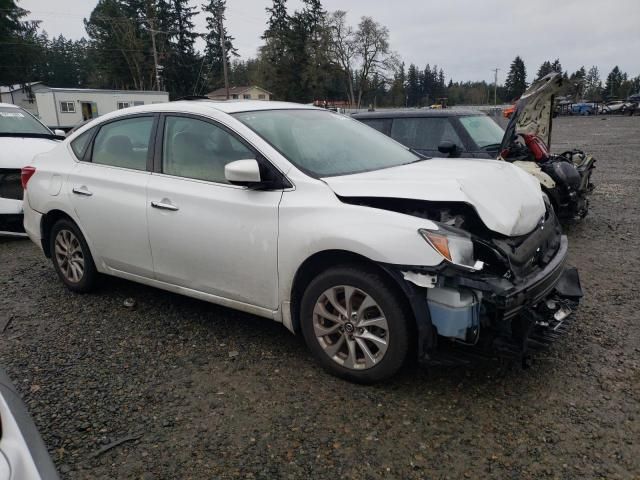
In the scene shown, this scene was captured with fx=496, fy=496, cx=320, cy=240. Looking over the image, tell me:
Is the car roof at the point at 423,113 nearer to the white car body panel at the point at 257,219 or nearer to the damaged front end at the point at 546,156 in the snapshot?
the damaged front end at the point at 546,156

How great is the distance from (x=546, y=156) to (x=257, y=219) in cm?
555

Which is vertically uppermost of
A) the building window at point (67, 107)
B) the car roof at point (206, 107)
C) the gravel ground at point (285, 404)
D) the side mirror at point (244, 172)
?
the building window at point (67, 107)

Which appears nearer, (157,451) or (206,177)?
(157,451)

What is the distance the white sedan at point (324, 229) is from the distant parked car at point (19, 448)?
170 cm

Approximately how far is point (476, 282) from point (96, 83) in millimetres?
78982

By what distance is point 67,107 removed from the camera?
3797 centimetres

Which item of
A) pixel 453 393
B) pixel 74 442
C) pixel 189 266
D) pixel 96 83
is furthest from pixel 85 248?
pixel 96 83

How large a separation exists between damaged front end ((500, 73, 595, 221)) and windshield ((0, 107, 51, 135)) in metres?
7.08

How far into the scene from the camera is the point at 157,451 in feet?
8.30

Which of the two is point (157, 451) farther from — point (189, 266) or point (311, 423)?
point (189, 266)

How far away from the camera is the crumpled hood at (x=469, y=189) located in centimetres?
287

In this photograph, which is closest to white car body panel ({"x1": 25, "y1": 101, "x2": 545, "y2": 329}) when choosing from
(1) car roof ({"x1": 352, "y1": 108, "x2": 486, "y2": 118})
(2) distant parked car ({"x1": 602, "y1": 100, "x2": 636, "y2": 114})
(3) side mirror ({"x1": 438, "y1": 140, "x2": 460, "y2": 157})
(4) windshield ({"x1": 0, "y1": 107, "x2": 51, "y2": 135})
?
(3) side mirror ({"x1": 438, "y1": 140, "x2": 460, "y2": 157})

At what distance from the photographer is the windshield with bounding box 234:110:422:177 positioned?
339 centimetres

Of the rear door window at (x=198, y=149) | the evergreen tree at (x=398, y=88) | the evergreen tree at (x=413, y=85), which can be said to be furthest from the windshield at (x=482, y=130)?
the evergreen tree at (x=413, y=85)
